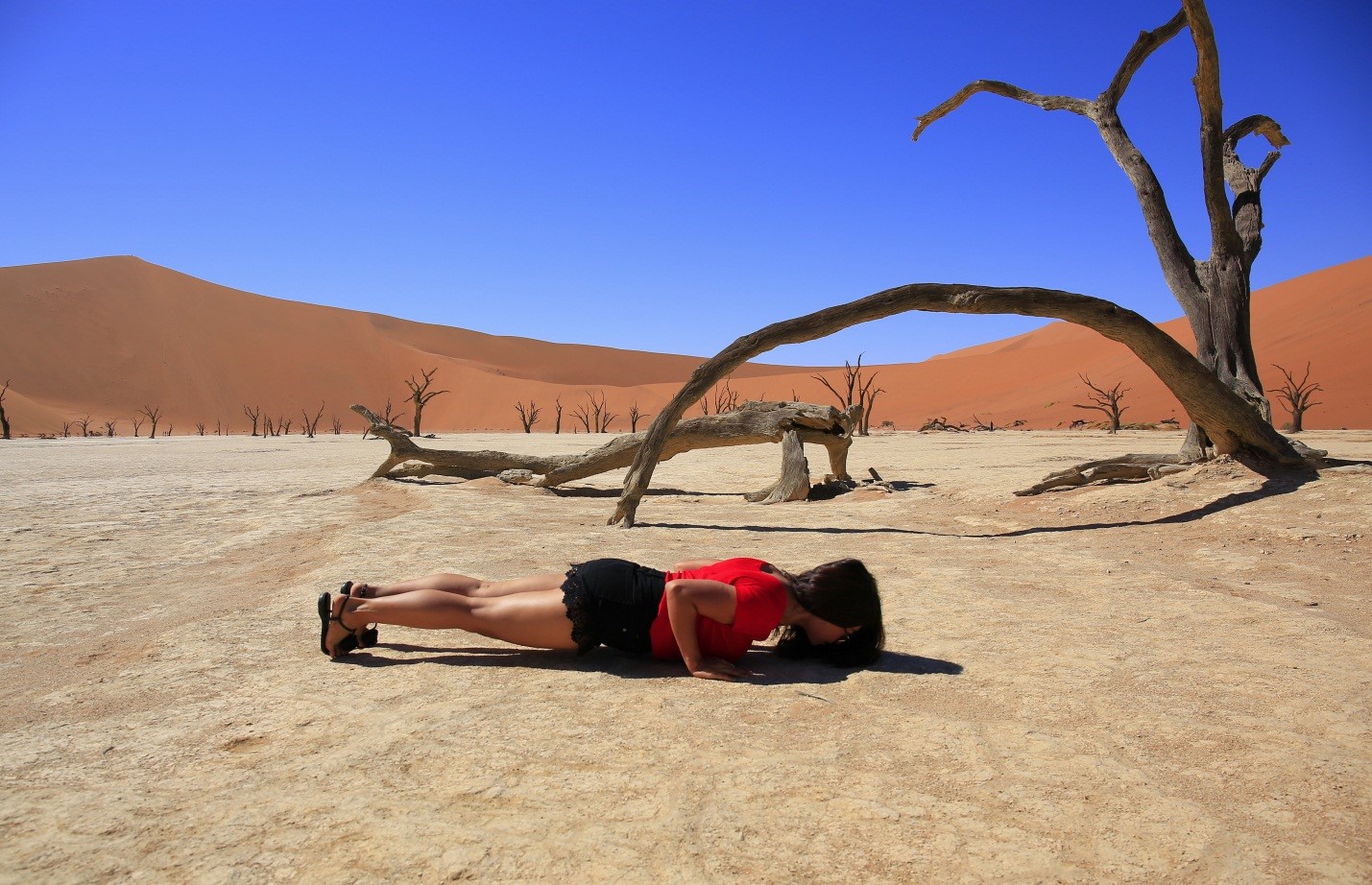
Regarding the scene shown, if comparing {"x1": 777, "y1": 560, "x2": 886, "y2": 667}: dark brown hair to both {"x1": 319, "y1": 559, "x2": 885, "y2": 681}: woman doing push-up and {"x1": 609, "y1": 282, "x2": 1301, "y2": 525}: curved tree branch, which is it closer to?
{"x1": 319, "y1": 559, "x2": 885, "y2": 681}: woman doing push-up

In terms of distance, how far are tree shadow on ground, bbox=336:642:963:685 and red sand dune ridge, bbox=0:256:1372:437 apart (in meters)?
39.3

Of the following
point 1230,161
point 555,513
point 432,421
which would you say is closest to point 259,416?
point 432,421

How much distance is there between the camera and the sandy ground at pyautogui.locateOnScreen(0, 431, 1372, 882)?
186 cm

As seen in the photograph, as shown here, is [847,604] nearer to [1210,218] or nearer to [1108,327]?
[1108,327]

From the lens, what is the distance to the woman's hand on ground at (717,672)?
306 cm

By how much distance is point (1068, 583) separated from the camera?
470 centimetres

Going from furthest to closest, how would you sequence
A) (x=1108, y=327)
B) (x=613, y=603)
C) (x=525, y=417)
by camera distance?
(x=525, y=417) < (x=1108, y=327) < (x=613, y=603)

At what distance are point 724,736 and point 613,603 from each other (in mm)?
817

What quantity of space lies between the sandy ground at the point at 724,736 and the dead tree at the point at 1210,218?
2369 mm

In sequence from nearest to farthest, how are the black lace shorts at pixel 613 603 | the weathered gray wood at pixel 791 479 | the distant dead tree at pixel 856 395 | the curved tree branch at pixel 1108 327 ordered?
the black lace shorts at pixel 613 603, the curved tree branch at pixel 1108 327, the weathered gray wood at pixel 791 479, the distant dead tree at pixel 856 395

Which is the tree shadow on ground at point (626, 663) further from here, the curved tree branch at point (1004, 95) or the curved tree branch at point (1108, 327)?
the curved tree branch at point (1004, 95)

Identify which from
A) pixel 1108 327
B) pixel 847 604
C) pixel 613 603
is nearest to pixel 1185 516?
pixel 1108 327

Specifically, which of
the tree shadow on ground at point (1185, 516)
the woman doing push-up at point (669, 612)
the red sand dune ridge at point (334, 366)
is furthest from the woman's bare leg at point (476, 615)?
the red sand dune ridge at point (334, 366)

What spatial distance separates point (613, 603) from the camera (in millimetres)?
3176
